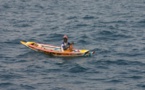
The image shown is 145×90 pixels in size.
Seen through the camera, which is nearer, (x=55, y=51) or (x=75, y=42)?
(x=55, y=51)

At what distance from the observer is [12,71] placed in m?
30.9

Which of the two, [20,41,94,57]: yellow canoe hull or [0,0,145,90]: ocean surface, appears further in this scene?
[20,41,94,57]: yellow canoe hull

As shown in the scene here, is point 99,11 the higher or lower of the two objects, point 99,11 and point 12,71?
the higher

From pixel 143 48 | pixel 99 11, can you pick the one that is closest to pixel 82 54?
pixel 143 48

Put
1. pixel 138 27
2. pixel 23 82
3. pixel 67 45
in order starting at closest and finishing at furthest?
pixel 23 82, pixel 67 45, pixel 138 27

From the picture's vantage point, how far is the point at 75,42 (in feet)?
131

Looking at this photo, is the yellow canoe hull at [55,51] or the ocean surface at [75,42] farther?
the yellow canoe hull at [55,51]

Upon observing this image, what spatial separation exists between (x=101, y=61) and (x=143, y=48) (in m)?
5.76

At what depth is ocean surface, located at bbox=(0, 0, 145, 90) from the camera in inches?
1145

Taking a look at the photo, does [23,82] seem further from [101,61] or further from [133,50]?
Answer: [133,50]

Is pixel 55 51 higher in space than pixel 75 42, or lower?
lower

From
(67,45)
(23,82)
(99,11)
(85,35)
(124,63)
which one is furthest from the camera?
(99,11)

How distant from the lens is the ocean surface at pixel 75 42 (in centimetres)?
2909

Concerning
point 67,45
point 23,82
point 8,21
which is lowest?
point 23,82
